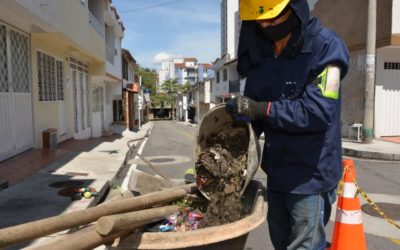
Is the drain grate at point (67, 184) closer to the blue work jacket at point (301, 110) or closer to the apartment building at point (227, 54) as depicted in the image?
the blue work jacket at point (301, 110)

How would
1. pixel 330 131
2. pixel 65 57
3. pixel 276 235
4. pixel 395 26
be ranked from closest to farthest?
pixel 330 131 < pixel 276 235 < pixel 65 57 < pixel 395 26

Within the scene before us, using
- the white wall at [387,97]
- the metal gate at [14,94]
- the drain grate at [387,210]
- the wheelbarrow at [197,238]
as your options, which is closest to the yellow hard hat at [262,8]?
the wheelbarrow at [197,238]

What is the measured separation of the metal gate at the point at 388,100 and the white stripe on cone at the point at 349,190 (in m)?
14.7

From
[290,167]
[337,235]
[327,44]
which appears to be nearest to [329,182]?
[290,167]

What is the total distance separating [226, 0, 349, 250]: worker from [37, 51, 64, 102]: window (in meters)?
10.3

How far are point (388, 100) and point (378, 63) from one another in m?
1.68

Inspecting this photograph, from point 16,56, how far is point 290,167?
9.25 meters

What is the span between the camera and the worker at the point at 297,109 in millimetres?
2270

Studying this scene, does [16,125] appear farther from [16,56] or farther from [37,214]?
[37,214]

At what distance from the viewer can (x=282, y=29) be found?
8.03ft

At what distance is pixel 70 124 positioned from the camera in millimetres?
14930

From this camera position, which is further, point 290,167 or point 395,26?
point 395,26

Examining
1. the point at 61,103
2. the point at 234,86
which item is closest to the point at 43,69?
the point at 61,103

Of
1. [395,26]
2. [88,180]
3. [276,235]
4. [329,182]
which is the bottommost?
[88,180]
